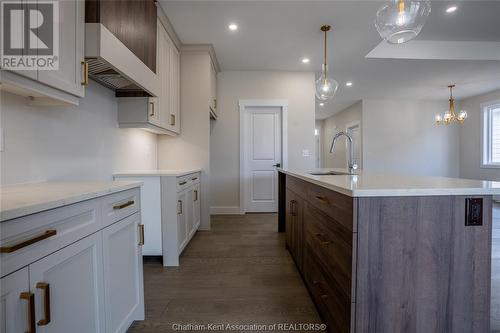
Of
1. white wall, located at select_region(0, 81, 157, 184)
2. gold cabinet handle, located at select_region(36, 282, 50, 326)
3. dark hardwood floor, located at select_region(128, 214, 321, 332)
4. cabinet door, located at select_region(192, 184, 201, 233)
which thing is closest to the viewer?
gold cabinet handle, located at select_region(36, 282, 50, 326)

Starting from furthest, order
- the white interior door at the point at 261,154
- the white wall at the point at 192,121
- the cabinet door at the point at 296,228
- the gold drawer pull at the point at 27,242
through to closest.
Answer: the white interior door at the point at 261,154
the white wall at the point at 192,121
the cabinet door at the point at 296,228
the gold drawer pull at the point at 27,242

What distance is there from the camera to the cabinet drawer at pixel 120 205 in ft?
3.70

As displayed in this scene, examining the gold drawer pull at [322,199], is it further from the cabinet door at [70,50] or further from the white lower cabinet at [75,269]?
the cabinet door at [70,50]

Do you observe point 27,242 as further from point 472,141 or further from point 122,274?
point 472,141

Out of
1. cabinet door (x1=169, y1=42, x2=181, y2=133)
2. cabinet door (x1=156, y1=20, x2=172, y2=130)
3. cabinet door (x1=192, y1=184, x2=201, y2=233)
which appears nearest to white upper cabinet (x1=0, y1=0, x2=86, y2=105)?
cabinet door (x1=156, y1=20, x2=172, y2=130)

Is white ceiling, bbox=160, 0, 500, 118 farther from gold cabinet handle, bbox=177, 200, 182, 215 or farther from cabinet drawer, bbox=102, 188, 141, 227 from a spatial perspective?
cabinet drawer, bbox=102, 188, 141, 227

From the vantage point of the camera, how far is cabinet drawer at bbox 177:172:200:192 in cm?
235

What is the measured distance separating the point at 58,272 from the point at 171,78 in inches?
107

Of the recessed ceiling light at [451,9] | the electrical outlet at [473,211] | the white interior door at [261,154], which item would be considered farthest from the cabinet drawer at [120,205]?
the recessed ceiling light at [451,9]

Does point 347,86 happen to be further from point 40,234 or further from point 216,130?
point 40,234

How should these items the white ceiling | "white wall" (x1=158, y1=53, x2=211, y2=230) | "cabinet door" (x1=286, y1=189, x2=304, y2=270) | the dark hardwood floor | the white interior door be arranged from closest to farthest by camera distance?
1. the dark hardwood floor
2. "cabinet door" (x1=286, y1=189, x2=304, y2=270)
3. the white ceiling
4. "white wall" (x1=158, y1=53, x2=211, y2=230)
5. the white interior door

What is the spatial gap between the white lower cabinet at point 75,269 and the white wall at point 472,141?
7.81 meters

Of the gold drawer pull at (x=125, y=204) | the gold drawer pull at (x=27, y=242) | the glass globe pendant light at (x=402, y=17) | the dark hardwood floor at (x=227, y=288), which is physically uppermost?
the glass globe pendant light at (x=402, y=17)

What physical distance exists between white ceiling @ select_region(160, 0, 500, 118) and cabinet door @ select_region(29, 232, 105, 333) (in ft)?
8.58
